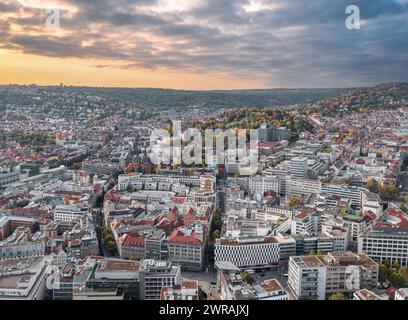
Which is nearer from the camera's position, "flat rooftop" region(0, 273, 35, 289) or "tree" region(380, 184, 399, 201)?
"flat rooftop" region(0, 273, 35, 289)

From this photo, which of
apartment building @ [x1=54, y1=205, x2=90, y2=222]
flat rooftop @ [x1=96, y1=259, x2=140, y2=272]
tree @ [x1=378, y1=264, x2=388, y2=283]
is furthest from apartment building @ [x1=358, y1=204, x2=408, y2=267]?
apartment building @ [x1=54, y1=205, x2=90, y2=222]

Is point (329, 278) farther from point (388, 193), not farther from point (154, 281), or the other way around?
point (388, 193)

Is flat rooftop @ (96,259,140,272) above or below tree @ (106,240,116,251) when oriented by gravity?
above

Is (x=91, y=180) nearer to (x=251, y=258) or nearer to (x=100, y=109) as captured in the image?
(x=251, y=258)

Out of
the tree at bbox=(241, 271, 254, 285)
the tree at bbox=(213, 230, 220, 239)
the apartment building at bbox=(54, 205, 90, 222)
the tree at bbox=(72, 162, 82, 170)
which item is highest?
the tree at bbox=(72, 162, 82, 170)

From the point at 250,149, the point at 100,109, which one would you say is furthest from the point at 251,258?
the point at 100,109

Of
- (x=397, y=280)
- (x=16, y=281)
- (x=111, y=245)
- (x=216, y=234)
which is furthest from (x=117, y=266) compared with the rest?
(x=397, y=280)

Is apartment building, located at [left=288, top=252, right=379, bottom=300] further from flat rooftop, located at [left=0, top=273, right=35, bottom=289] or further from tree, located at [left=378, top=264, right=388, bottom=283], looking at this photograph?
flat rooftop, located at [left=0, top=273, right=35, bottom=289]

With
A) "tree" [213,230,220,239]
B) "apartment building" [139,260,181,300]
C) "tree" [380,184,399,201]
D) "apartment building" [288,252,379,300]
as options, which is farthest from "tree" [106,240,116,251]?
"tree" [380,184,399,201]

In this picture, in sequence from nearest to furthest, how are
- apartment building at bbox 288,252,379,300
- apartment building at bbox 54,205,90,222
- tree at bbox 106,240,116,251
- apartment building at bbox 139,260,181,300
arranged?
apartment building at bbox 139,260,181,300 < apartment building at bbox 288,252,379,300 < tree at bbox 106,240,116,251 < apartment building at bbox 54,205,90,222

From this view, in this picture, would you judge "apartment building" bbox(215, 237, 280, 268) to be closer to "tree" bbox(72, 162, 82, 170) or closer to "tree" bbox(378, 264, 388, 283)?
"tree" bbox(378, 264, 388, 283)

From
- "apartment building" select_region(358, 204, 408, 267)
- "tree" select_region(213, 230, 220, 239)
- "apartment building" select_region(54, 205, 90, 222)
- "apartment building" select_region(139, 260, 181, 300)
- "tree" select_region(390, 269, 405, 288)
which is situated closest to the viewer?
"apartment building" select_region(139, 260, 181, 300)
